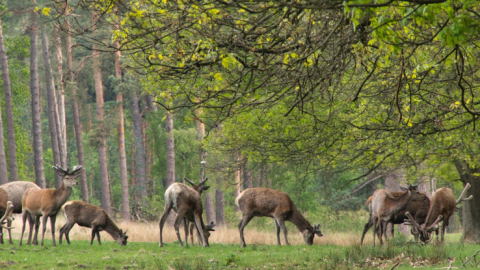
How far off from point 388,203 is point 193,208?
6.38m

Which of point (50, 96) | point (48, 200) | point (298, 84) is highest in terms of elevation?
point (50, 96)

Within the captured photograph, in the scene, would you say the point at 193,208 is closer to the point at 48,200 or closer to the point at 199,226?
the point at 199,226

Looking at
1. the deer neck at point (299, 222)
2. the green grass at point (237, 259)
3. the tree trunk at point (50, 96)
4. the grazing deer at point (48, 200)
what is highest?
the tree trunk at point (50, 96)

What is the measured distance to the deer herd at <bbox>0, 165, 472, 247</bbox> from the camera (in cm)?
1661

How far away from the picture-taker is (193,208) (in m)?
17.3

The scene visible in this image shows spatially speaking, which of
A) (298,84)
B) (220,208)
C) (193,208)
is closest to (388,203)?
(193,208)

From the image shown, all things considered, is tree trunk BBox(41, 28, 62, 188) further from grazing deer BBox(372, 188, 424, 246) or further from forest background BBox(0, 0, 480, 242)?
grazing deer BBox(372, 188, 424, 246)

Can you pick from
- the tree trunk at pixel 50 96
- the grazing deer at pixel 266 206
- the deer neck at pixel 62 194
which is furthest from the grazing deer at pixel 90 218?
the tree trunk at pixel 50 96

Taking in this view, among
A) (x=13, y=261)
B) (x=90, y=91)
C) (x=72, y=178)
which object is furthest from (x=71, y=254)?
(x=90, y=91)

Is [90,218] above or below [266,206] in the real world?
below

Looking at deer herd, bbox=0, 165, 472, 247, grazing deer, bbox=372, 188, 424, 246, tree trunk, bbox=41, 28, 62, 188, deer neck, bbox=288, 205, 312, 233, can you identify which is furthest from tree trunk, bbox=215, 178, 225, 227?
grazing deer, bbox=372, 188, 424, 246

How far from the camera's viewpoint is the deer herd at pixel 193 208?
16609 millimetres

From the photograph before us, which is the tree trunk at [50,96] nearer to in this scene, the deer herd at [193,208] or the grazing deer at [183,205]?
the deer herd at [193,208]

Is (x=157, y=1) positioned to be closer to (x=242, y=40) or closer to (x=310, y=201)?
(x=242, y=40)
